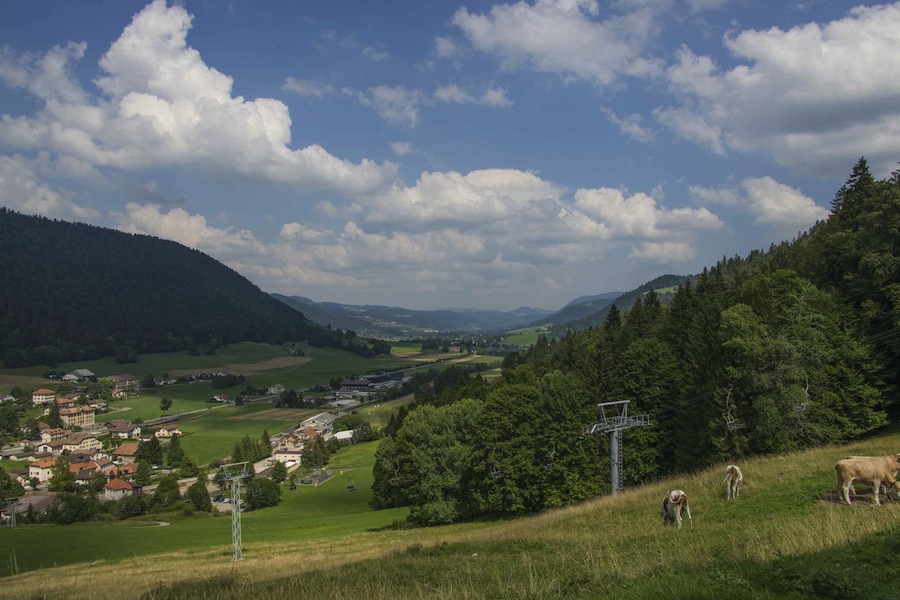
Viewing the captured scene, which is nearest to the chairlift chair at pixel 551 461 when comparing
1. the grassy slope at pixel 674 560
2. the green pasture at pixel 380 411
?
the grassy slope at pixel 674 560

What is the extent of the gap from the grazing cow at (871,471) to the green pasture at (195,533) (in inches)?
1268

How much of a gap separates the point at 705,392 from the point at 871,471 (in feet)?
71.2

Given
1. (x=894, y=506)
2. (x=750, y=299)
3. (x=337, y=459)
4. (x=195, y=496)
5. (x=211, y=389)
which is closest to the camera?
(x=894, y=506)

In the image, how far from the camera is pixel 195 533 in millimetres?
53656

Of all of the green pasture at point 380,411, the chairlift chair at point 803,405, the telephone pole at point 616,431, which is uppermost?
the chairlift chair at point 803,405

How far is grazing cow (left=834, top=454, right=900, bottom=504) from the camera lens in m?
13.5

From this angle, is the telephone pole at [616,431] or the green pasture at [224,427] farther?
the green pasture at [224,427]

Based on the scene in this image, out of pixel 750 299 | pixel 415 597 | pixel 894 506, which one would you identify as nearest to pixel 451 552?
pixel 415 597

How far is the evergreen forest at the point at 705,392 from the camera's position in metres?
30.4

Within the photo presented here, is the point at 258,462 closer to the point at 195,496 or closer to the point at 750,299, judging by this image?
the point at 195,496

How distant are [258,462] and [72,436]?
53.8 meters

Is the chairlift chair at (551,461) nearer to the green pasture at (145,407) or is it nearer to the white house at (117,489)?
the white house at (117,489)

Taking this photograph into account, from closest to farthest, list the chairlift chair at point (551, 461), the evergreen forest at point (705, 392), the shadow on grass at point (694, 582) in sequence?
the shadow on grass at point (694, 582) < the evergreen forest at point (705, 392) < the chairlift chair at point (551, 461)

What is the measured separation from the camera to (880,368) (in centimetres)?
3108
